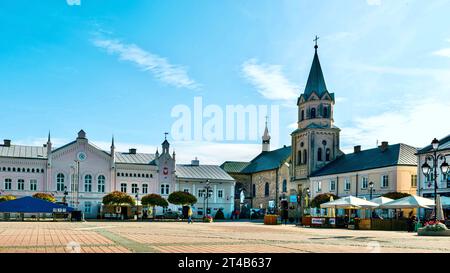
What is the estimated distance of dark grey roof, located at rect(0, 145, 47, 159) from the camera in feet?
245

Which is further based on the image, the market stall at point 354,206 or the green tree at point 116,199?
the green tree at point 116,199

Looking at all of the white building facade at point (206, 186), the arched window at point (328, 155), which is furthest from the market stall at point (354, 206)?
the white building facade at point (206, 186)

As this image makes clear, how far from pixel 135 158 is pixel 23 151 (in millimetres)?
15312

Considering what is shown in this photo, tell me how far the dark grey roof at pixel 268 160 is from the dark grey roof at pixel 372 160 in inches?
634

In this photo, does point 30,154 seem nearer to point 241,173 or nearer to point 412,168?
point 241,173

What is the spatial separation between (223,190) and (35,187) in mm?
27679

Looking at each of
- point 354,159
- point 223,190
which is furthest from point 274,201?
point 354,159

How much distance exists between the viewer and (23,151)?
250 feet

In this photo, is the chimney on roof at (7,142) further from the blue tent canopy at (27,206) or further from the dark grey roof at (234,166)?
the dark grey roof at (234,166)

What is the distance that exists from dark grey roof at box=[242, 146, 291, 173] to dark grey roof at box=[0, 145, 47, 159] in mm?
35145

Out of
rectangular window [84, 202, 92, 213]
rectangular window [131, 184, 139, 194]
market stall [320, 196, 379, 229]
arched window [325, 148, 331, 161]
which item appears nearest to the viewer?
market stall [320, 196, 379, 229]

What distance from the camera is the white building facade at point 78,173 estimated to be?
2916 inches

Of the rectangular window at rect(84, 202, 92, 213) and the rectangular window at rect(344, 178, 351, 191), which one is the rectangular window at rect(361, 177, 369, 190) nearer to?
the rectangular window at rect(344, 178, 351, 191)

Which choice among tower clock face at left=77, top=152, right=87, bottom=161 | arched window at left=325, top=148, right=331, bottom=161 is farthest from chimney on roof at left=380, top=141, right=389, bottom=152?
tower clock face at left=77, top=152, right=87, bottom=161
